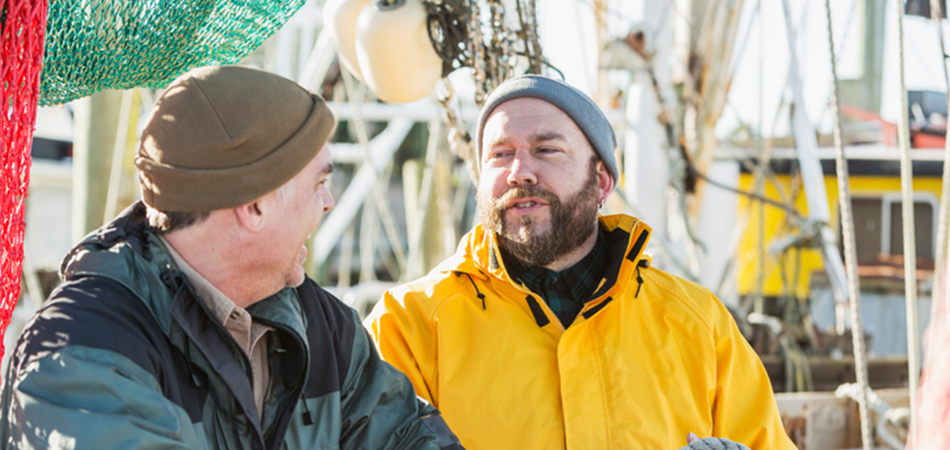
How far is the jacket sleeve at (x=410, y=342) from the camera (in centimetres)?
194

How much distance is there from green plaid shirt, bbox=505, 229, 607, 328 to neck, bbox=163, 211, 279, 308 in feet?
2.82

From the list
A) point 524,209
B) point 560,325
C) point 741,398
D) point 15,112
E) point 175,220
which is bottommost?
point 741,398

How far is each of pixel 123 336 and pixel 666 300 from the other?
1.27m

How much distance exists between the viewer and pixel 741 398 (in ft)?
6.57

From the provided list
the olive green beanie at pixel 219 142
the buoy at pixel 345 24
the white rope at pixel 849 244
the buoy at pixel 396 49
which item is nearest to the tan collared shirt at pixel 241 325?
the olive green beanie at pixel 219 142

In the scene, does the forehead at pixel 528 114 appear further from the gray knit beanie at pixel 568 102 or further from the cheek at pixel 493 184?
the cheek at pixel 493 184

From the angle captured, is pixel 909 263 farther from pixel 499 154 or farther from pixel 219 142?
pixel 219 142

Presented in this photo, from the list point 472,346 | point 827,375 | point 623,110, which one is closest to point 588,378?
point 472,346

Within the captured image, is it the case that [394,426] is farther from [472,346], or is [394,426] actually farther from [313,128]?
[313,128]

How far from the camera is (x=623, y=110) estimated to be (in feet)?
15.8

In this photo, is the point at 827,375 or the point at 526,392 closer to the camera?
the point at 526,392

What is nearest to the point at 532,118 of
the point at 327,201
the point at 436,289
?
the point at 436,289

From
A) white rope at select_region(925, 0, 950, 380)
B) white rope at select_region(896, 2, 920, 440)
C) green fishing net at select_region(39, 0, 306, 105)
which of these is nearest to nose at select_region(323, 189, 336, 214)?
green fishing net at select_region(39, 0, 306, 105)

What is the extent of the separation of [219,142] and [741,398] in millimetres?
1339
